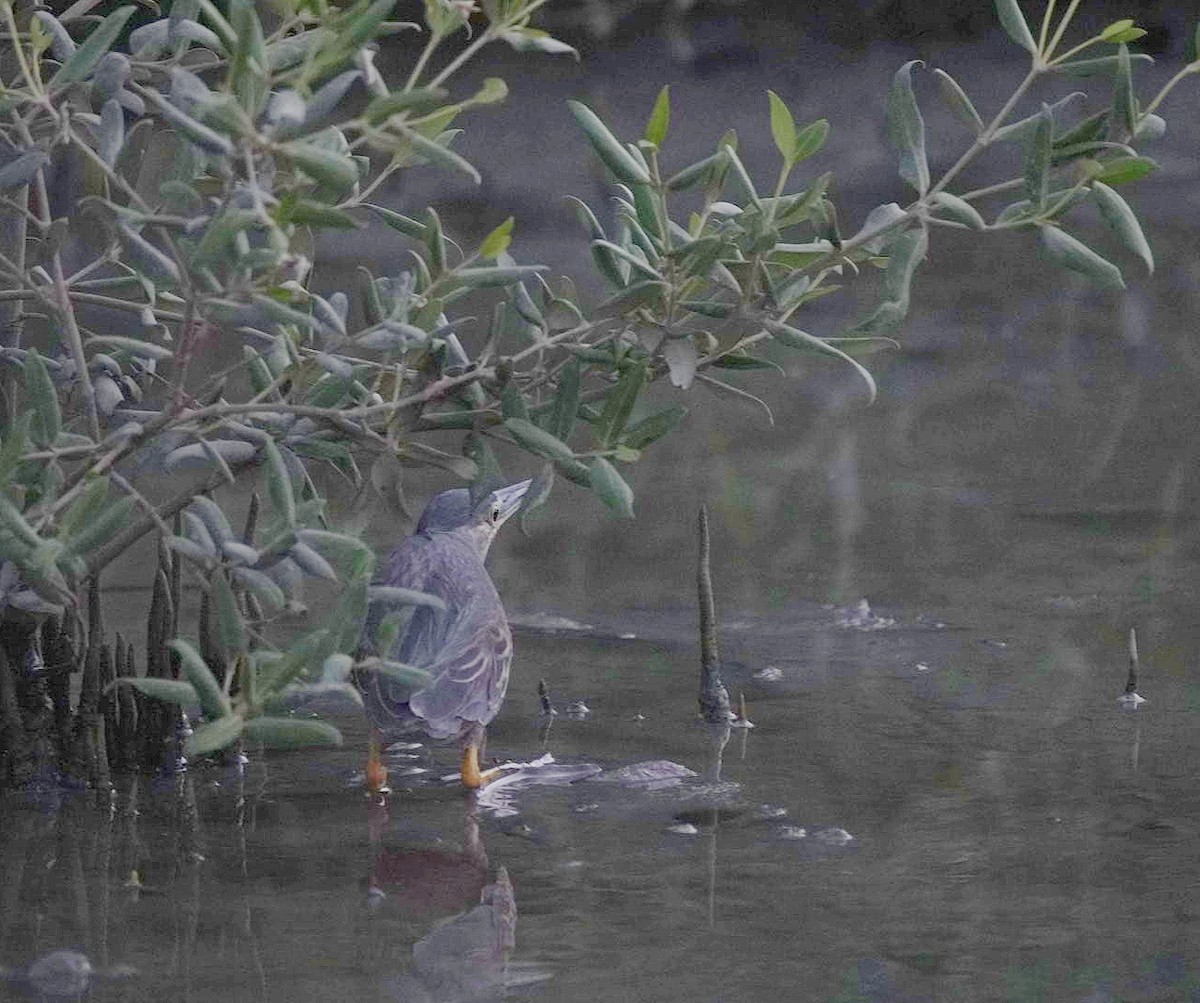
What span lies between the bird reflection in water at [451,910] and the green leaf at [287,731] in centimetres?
39

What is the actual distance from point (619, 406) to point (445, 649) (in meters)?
0.76

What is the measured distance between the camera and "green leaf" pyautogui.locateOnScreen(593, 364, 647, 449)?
3.71 meters

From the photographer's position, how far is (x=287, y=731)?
3270 mm

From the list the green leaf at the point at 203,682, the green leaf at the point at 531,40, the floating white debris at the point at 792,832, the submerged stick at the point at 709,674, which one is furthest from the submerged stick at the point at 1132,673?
the green leaf at the point at 203,682

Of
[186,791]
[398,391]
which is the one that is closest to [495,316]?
[398,391]

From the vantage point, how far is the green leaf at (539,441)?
12.1ft

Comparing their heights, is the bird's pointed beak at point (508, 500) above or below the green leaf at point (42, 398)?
below

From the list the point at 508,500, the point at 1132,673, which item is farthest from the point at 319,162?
the point at 1132,673

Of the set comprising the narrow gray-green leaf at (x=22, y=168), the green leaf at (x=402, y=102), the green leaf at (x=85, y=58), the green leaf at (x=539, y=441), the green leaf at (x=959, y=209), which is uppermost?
the green leaf at (x=85, y=58)

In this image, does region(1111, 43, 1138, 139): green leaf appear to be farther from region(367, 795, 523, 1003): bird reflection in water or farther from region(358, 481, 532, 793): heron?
region(367, 795, 523, 1003): bird reflection in water

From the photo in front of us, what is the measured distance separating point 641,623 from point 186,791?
5.32 feet

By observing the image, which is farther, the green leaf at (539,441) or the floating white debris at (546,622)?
the floating white debris at (546,622)

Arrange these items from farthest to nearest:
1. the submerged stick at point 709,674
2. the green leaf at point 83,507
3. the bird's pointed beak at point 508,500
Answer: the bird's pointed beak at point 508,500
the submerged stick at point 709,674
the green leaf at point 83,507

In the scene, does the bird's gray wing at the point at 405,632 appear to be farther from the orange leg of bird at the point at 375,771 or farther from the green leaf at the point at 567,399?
the green leaf at the point at 567,399
